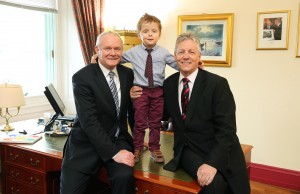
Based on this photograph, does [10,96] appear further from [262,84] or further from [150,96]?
[262,84]

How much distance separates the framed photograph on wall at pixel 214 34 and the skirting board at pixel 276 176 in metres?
1.33

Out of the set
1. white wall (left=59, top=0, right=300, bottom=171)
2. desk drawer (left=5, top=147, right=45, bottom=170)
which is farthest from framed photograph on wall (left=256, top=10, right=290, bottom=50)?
desk drawer (left=5, top=147, right=45, bottom=170)

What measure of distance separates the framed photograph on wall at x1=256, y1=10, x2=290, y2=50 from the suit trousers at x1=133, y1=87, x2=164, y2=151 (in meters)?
1.86

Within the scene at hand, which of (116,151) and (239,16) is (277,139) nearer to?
(239,16)

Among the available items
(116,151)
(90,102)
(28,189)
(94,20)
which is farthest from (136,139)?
(94,20)

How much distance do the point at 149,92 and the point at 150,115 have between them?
17cm

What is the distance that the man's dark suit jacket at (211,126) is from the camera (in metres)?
1.87

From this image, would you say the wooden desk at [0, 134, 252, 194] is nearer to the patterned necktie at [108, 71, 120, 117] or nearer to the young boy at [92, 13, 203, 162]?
the young boy at [92, 13, 203, 162]

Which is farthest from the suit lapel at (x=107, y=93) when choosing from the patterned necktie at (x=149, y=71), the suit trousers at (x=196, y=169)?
the suit trousers at (x=196, y=169)

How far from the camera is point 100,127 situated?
2010 millimetres

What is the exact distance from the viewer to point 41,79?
4.45 meters

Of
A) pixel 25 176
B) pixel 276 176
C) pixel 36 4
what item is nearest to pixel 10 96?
pixel 25 176

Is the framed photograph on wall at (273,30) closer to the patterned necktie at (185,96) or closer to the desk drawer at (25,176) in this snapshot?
the patterned necktie at (185,96)

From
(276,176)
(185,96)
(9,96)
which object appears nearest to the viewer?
(185,96)
